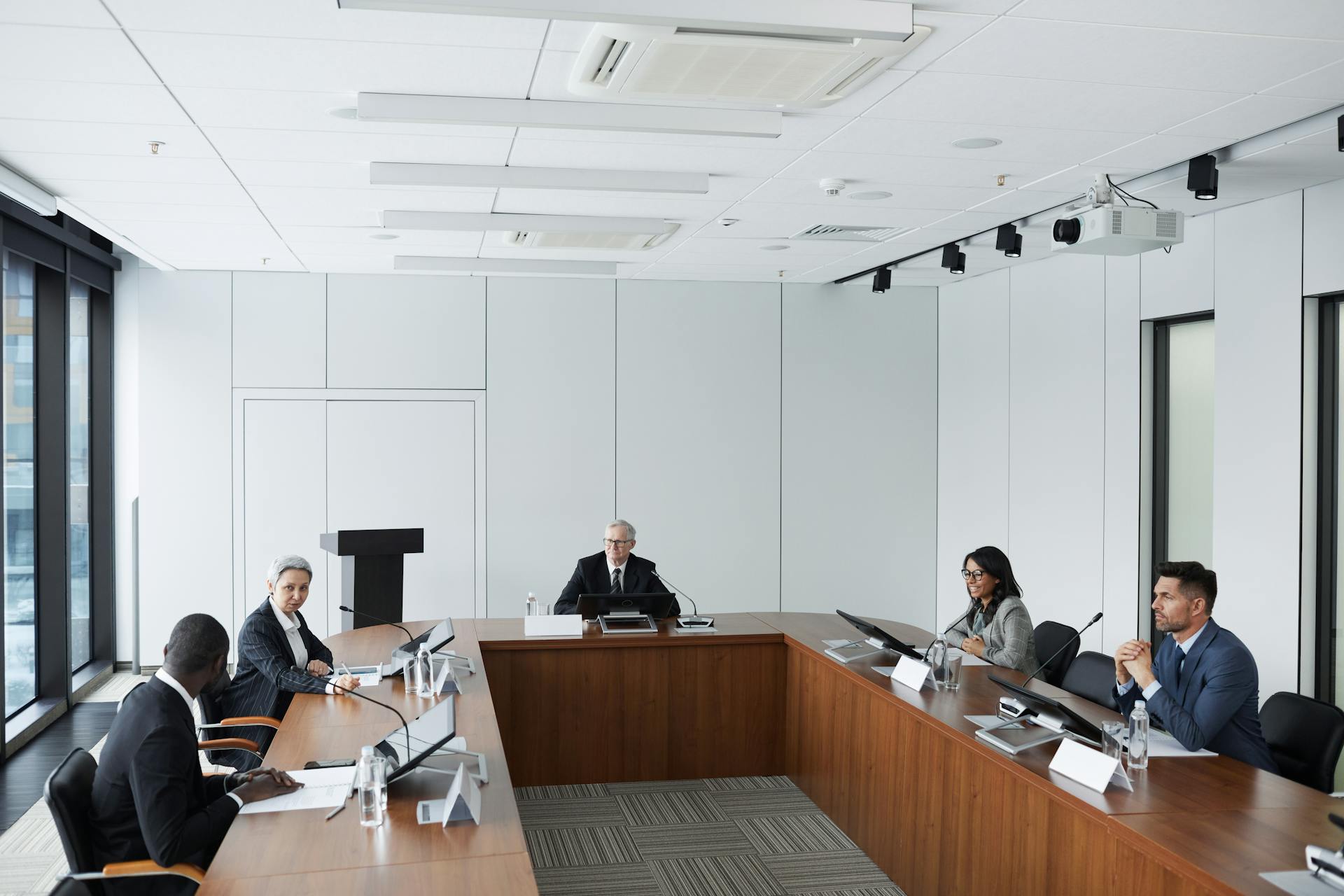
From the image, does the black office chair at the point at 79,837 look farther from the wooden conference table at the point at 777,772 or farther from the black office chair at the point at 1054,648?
the black office chair at the point at 1054,648

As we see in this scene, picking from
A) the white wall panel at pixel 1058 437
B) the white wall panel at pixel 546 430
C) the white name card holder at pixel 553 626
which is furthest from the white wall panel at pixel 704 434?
the white name card holder at pixel 553 626

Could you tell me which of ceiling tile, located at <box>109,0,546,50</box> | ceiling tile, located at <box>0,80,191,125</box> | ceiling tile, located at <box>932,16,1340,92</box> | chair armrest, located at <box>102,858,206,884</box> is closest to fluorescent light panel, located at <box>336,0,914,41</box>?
ceiling tile, located at <box>109,0,546,50</box>

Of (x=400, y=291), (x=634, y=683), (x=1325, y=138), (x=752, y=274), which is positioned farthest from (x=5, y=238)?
(x=1325, y=138)

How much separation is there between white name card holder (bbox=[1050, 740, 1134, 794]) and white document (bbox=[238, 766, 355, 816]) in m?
2.19

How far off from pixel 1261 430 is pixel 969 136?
2.45 metres

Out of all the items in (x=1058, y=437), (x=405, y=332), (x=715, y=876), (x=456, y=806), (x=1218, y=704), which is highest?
(x=405, y=332)

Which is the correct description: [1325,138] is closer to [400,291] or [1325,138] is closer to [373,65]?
[373,65]

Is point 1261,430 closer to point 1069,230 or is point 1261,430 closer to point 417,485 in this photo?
point 1069,230

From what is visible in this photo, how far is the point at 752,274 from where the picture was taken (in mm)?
8633

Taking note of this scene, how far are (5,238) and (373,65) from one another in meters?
4.02

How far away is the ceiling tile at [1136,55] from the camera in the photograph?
3.32 m

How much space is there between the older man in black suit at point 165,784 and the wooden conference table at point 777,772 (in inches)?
7.8

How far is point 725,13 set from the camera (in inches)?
119

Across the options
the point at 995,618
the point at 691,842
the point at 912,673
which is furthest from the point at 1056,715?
the point at 691,842
